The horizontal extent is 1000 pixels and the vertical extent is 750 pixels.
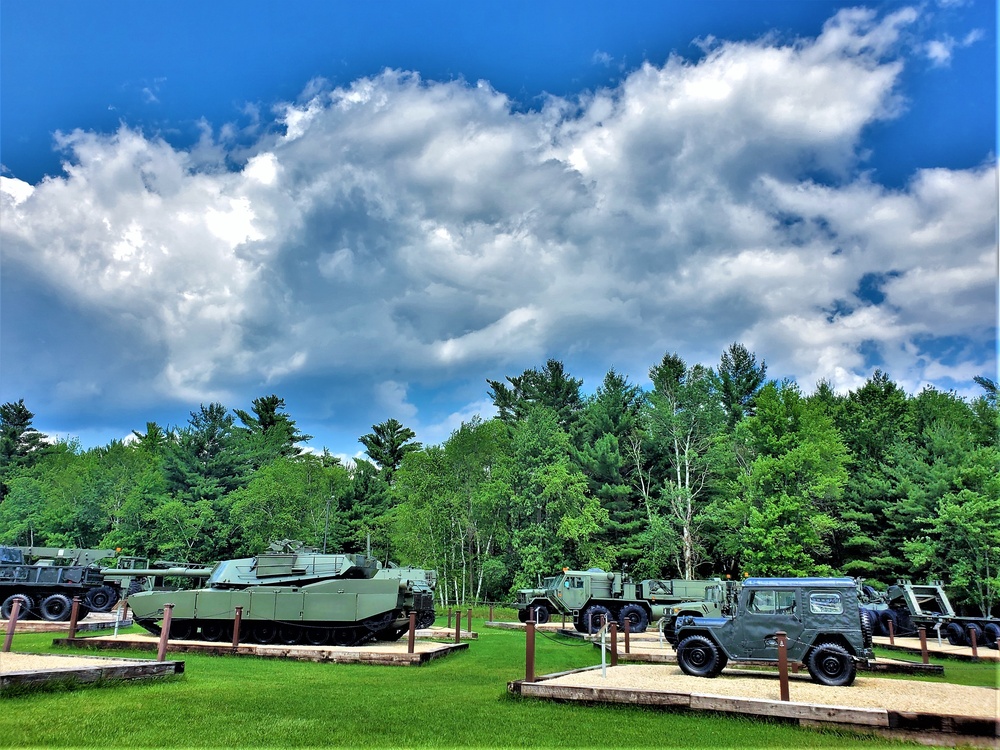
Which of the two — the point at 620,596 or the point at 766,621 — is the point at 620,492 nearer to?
the point at 620,596

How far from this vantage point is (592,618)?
25.6 meters

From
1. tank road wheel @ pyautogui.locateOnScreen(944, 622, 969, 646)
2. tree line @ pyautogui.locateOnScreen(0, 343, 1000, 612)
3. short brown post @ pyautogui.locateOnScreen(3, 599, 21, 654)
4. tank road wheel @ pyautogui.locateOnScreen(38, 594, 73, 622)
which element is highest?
tree line @ pyautogui.locateOnScreen(0, 343, 1000, 612)

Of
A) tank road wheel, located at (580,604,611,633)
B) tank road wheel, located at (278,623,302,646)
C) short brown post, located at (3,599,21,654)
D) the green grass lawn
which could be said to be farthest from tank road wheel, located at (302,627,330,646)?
tank road wheel, located at (580,604,611,633)

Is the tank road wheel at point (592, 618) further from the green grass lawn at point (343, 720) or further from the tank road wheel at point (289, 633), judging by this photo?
the green grass lawn at point (343, 720)

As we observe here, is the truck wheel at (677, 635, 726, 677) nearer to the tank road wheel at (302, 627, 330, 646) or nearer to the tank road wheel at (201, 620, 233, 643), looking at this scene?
the tank road wheel at (302, 627, 330, 646)

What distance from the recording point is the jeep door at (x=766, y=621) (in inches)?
511

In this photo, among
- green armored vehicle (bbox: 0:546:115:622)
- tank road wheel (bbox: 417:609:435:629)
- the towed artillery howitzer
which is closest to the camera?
the towed artillery howitzer

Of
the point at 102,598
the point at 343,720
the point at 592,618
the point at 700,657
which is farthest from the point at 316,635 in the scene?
the point at 102,598

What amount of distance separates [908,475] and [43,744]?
40.7 metres

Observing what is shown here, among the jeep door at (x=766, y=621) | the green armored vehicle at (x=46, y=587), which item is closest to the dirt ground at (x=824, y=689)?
the jeep door at (x=766, y=621)

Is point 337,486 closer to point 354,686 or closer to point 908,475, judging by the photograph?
point 908,475

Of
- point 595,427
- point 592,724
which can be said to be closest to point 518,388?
point 595,427

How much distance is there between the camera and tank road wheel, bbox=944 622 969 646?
891 inches

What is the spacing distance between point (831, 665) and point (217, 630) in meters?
16.8
